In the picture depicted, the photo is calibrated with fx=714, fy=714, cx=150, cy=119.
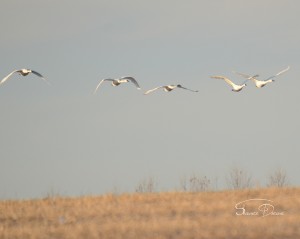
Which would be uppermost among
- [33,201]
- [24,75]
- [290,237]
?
[24,75]

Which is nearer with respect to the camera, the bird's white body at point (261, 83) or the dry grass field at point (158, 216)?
the dry grass field at point (158, 216)

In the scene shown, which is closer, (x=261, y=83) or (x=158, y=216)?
(x=158, y=216)

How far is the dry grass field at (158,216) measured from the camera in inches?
696

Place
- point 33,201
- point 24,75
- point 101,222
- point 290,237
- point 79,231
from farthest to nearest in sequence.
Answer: point 24,75
point 33,201
point 101,222
point 79,231
point 290,237

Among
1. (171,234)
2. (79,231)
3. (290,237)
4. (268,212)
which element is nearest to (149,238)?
(171,234)

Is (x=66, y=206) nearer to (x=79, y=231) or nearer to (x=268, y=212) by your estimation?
(x=79, y=231)

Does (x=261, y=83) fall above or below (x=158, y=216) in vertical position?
above

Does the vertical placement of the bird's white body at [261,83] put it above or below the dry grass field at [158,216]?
above

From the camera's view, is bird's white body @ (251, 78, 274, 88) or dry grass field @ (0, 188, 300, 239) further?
bird's white body @ (251, 78, 274, 88)

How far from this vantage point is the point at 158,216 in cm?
2038

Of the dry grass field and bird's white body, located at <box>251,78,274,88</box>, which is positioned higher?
bird's white body, located at <box>251,78,274,88</box>

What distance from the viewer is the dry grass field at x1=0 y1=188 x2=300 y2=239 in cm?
1769

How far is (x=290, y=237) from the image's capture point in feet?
55.4

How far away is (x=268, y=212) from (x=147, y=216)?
3457mm
